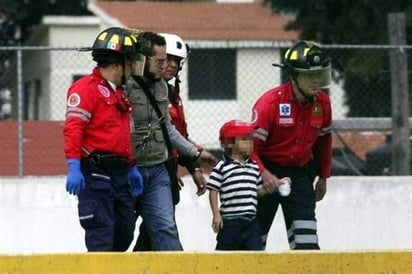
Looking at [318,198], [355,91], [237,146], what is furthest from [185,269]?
[355,91]

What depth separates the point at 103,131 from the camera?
7.12 meters

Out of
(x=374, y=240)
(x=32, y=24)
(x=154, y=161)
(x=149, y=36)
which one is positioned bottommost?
(x=374, y=240)

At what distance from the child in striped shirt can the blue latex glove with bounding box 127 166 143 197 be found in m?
0.67

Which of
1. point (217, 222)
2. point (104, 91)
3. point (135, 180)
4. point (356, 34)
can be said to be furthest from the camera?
point (356, 34)

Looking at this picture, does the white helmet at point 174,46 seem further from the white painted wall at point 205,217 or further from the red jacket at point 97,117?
the white painted wall at point 205,217

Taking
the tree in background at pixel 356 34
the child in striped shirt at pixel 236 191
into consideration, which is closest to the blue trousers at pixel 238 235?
the child in striped shirt at pixel 236 191

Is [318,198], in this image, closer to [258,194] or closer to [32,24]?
[258,194]

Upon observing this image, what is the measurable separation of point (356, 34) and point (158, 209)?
10670 mm

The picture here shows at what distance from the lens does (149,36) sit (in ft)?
24.7

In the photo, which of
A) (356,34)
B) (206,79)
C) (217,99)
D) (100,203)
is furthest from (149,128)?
(356,34)

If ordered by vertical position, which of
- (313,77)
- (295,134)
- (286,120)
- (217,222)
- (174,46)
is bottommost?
(217,222)

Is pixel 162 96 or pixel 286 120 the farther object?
pixel 286 120

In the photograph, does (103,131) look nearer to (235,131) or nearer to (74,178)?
(74,178)

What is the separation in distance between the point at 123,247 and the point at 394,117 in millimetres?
3982
